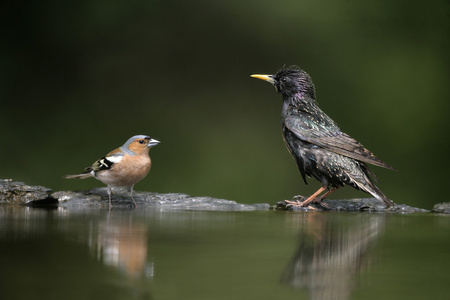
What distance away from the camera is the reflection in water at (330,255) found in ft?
5.47

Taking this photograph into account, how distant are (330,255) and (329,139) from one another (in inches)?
94.2

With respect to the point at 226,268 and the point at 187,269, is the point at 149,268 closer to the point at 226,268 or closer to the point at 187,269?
the point at 187,269

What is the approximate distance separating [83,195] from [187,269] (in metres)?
3.02

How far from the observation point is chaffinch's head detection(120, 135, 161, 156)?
4.64 m

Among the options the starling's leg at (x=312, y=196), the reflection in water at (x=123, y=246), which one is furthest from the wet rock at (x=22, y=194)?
the starling's leg at (x=312, y=196)

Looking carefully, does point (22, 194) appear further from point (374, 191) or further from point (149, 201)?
point (374, 191)

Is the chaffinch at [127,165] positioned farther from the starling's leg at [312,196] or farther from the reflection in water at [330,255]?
the reflection in water at [330,255]

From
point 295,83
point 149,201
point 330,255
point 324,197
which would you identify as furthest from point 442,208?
point 330,255

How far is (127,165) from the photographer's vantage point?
450 centimetres

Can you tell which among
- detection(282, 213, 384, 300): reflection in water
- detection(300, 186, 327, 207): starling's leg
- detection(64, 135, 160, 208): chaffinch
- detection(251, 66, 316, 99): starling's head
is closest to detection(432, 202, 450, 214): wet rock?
detection(300, 186, 327, 207): starling's leg

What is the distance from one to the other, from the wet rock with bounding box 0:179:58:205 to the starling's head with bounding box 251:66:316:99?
7.66 ft

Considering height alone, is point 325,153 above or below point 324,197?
above

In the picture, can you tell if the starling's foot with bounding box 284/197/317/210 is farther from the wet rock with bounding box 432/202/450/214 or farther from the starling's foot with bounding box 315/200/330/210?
the wet rock with bounding box 432/202/450/214

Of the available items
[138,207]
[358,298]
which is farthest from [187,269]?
Answer: [138,207]
